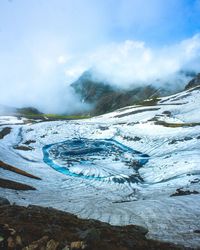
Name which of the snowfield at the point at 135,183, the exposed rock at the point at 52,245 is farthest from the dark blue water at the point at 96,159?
the exposed rock at the point at 52,245

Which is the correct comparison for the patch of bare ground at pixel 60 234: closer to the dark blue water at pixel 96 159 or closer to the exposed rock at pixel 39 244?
the exposed rock at pixel 39 244

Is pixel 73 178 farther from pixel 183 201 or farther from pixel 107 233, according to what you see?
pixel 107 233

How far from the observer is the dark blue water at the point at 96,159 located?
150 ft

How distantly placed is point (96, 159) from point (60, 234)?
136ft

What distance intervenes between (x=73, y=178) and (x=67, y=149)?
21493 millimetres

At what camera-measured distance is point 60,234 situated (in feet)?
45.5

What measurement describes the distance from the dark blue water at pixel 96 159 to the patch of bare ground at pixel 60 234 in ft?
84.5

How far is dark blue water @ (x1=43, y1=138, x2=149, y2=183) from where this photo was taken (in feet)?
150

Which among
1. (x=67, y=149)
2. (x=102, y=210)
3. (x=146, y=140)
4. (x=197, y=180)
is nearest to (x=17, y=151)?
(x=67, y=149)

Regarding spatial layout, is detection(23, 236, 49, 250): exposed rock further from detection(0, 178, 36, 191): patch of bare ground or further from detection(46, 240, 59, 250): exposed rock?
detection(0, 178, 36, 191): patch of bare ground

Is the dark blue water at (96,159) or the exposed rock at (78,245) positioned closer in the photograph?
the exposed rock at (78,245)

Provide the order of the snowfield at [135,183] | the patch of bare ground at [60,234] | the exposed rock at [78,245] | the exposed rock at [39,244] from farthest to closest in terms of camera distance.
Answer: the snowfield at [135,183] < the patch of bare ground at [60,234] < the exposed rock at [78,245] < the exposed rock at [39,244]

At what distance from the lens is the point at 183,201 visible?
86.2 ft

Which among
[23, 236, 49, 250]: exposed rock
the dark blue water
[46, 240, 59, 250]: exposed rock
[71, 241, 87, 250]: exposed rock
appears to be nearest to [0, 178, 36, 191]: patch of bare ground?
the dark blue water
